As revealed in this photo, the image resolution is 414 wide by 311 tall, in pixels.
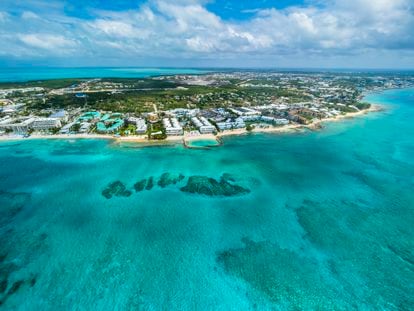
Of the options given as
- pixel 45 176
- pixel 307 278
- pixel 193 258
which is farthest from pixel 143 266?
pixel 45 176

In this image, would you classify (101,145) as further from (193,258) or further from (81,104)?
(81,104)

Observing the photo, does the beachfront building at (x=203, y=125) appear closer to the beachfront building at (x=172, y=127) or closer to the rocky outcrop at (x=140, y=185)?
the beachfront building at (x=172, y=127)

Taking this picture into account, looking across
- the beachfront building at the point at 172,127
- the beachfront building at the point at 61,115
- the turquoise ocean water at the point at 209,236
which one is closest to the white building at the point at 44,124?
the beachfront building at the point at 61,115

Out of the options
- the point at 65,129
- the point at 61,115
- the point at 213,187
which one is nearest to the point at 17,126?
the point at 65,129

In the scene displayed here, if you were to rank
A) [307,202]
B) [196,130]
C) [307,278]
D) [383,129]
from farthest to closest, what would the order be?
[383,129] < [196,130] < [307,202] < [307,278]

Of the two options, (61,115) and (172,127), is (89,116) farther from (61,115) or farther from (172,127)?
(172,127)

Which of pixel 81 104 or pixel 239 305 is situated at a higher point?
pixel 81 104

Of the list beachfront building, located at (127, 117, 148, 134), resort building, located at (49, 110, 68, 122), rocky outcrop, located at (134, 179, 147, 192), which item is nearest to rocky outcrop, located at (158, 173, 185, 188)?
rocky outcrop, located at (134, 179, 147, 192)

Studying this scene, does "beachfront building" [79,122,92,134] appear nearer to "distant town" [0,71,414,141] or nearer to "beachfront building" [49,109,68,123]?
"distant town" [0,71,414,141]
